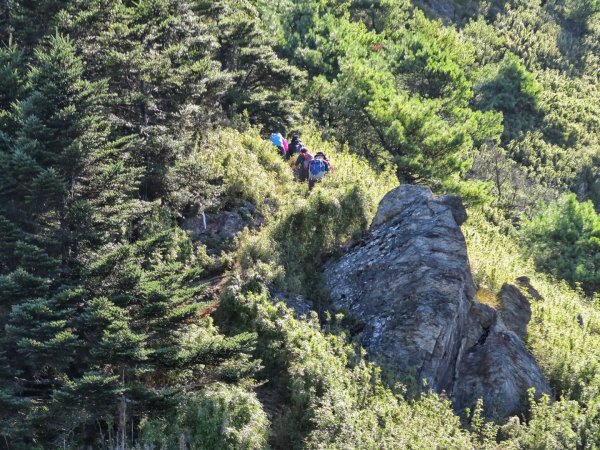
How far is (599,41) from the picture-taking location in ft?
186

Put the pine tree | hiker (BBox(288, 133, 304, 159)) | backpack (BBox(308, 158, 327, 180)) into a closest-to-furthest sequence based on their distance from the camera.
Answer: backpack (BBox(308, 158, 327, 180)) < hiker (BBox(288, 133, 304, 159)) < the pine tree

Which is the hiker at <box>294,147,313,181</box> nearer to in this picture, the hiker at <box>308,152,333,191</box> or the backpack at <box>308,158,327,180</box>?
the hiker at <box>308,152,333,191</box>

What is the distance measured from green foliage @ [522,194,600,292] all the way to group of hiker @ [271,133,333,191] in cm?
1047

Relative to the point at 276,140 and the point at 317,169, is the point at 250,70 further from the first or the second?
the point at 317,169

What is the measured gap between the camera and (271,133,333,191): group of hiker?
14039 millimetres

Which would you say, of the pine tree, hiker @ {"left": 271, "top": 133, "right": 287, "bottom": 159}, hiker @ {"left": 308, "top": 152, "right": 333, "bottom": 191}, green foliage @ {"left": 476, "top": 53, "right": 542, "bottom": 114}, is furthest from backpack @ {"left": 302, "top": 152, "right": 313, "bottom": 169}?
green foliage @ {"left": 476, "top": 53, "right": 542, "bottom": 114}

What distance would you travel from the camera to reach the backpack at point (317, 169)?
1398 cm

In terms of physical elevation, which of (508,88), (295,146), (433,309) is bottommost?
(433,309)

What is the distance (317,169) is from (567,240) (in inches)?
496

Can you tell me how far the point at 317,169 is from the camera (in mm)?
14031

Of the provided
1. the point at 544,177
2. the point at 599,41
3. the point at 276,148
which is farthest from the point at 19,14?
the point at 599,41

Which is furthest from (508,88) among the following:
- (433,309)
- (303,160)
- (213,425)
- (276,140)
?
(213,425)

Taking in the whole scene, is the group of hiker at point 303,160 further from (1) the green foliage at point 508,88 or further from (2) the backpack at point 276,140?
(1) the green foliage at point 508,88

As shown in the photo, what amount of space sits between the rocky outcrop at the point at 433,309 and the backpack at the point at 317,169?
2266 millimetres
